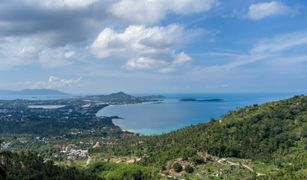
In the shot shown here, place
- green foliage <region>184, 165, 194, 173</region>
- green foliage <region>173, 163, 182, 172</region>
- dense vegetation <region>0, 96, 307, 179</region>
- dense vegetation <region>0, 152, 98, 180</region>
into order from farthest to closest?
green foliage <region>173, 163, 182, 172</region>, green foliage <region>184, 165, 194, 173</region>, dense vegetation <region>0, 96, 307, 179</region>, dense vegetation <region>0, 152, 98, 180</region>

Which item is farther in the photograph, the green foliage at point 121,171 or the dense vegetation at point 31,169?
the green foliage at point 121,171

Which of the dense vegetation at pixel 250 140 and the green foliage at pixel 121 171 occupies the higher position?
the dense vegetation at pixel 250 140

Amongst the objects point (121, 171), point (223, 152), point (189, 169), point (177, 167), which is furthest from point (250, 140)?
point (121, 171)

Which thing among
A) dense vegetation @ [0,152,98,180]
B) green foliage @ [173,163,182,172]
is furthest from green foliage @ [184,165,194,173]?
dense vegetation @ [0,152,98,180]

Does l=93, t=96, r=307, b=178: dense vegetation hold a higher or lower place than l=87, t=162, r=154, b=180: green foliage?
higher

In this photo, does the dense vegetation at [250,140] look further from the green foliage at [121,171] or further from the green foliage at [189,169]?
the green foliage at [121,171]

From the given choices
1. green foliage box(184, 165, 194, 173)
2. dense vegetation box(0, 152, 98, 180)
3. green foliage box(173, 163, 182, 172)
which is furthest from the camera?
green foliage box(173, 163, 182, 172)

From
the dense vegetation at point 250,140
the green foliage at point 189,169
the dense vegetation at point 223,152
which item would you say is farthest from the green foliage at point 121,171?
the green foliage at point 189,169

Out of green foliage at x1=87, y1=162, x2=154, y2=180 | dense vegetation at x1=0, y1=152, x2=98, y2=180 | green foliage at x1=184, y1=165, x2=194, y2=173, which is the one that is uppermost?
dense vegetation at x1=0, y1=152, x2=98, y2=180

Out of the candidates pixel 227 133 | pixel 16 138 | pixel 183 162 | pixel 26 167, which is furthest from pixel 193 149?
pixel 16 138

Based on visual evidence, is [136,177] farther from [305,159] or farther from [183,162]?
[305,159]

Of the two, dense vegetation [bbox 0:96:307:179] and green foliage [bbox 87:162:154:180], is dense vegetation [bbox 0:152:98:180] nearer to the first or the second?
dense vegetation [bbox 0:96:307:179]
